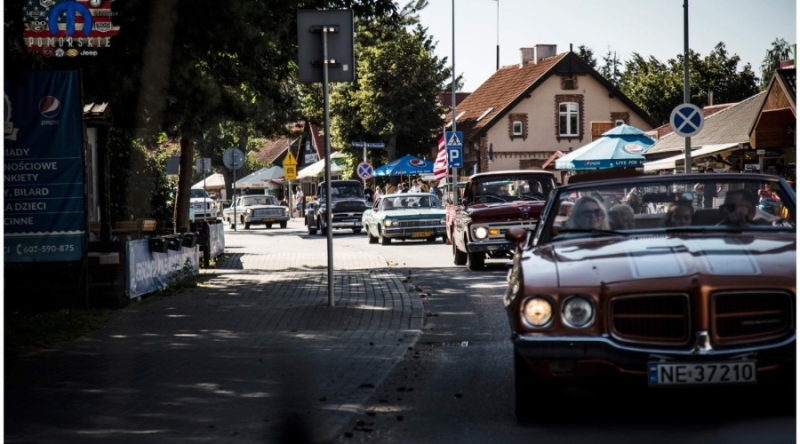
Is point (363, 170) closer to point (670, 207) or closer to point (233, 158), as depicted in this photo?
point (233, 158)

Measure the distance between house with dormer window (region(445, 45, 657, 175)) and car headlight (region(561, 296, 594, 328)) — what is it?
60.4 meters

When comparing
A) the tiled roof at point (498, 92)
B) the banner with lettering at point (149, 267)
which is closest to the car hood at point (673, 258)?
the banner with lettering at point (149, 267)

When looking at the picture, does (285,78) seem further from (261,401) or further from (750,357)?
(750,357)

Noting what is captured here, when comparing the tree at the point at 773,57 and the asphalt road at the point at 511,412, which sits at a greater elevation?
the tree at the point at 773,57

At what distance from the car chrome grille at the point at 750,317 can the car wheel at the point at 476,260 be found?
47.7 ft

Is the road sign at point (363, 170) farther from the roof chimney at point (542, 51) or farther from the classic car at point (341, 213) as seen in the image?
the roof chimney at point (542, 51)

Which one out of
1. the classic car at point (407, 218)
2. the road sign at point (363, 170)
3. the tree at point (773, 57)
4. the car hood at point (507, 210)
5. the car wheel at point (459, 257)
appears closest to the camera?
the car hood at point (507, 210)

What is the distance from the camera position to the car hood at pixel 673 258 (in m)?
6.69

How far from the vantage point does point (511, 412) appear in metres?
7.47

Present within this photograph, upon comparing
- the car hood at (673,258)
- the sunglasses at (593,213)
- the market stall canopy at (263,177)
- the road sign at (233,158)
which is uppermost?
the market stall canopy at (263,177)

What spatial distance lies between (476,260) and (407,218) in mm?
12211

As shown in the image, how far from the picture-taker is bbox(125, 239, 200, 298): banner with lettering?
1505 centimetres

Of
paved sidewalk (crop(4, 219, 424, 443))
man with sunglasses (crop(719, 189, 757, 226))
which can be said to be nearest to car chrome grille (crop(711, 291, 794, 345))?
man with sunglasses (crop(719, 189, 757, 226))

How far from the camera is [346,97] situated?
65438 mm
